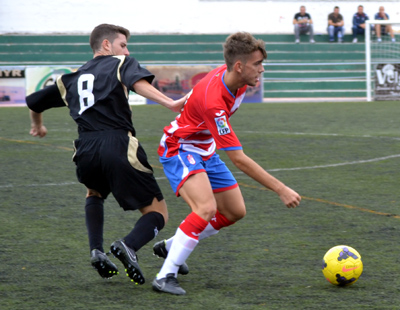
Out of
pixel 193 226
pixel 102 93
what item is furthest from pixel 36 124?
pixel 193 226

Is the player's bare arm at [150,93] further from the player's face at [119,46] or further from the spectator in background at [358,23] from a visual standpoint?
the spectator in background at [358,23]

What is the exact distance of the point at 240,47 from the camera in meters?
4.20

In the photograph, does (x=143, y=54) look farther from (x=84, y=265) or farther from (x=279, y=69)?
(x=84, y=265)

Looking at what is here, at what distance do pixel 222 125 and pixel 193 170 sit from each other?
0.35 m

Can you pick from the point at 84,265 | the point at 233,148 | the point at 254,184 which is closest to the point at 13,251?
the point at 84,265

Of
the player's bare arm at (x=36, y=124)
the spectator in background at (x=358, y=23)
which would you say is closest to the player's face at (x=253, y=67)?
the player's bare arm at (x=36, y=124)

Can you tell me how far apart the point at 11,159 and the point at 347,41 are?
2209 cm

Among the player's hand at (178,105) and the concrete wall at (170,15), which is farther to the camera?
the concrete wall at (170,15)

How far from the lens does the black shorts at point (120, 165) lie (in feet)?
14.0

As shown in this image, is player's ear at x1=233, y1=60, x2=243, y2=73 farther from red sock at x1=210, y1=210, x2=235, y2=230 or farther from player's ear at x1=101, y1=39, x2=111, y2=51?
red sock at x1=210, y1=210, x2=235, y2=230

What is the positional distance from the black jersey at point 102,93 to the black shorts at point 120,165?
68 millimetres

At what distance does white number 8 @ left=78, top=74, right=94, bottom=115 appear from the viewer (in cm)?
433

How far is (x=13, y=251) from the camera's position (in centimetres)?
518

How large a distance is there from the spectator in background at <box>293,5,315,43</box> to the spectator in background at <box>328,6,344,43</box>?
783 millimetres
